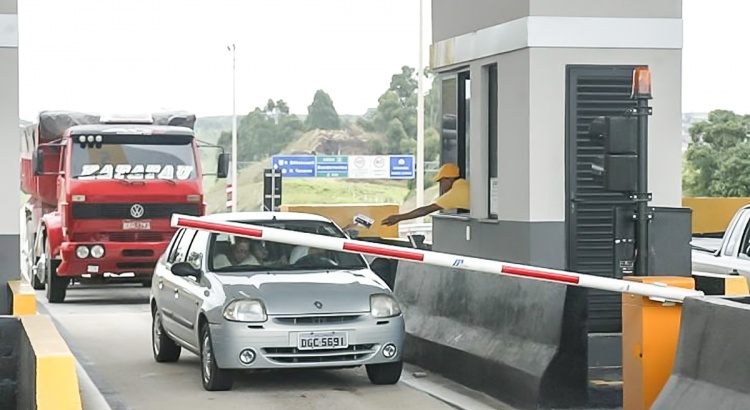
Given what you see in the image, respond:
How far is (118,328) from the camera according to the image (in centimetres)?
1967

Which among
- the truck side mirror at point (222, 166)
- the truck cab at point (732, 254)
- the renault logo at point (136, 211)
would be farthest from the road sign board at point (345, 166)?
the truck cab at point (732, 254)

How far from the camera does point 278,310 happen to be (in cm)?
1268

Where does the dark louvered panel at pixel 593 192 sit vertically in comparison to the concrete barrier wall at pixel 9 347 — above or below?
above

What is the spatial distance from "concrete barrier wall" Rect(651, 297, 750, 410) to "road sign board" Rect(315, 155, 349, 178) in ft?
168

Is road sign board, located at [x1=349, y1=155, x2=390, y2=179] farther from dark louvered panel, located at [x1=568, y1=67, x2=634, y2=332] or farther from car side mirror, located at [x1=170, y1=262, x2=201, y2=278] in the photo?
car side mirror, located at [x1=170, y1=262, x2=201, y2=278]

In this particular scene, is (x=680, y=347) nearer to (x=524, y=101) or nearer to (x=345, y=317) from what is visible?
(x=345, y=317)

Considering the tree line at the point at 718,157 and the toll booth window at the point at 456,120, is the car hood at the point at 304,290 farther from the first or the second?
the tree line at the point at 718,157

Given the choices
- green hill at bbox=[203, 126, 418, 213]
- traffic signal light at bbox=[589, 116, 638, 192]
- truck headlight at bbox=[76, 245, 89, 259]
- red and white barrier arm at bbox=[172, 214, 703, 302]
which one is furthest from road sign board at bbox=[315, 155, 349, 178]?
red and white barrier arm at bbox=[172, 214, 703, 302]

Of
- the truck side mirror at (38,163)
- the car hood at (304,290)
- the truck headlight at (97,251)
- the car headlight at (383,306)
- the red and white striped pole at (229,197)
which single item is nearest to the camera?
the car hood at (304,290)

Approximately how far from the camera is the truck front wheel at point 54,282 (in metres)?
24.5

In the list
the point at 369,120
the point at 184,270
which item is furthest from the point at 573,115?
the point at 369,120

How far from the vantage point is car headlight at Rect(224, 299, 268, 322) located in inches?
498

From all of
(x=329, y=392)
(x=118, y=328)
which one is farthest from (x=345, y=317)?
(x=118, y=328)

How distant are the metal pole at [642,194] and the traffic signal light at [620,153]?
0.06m
